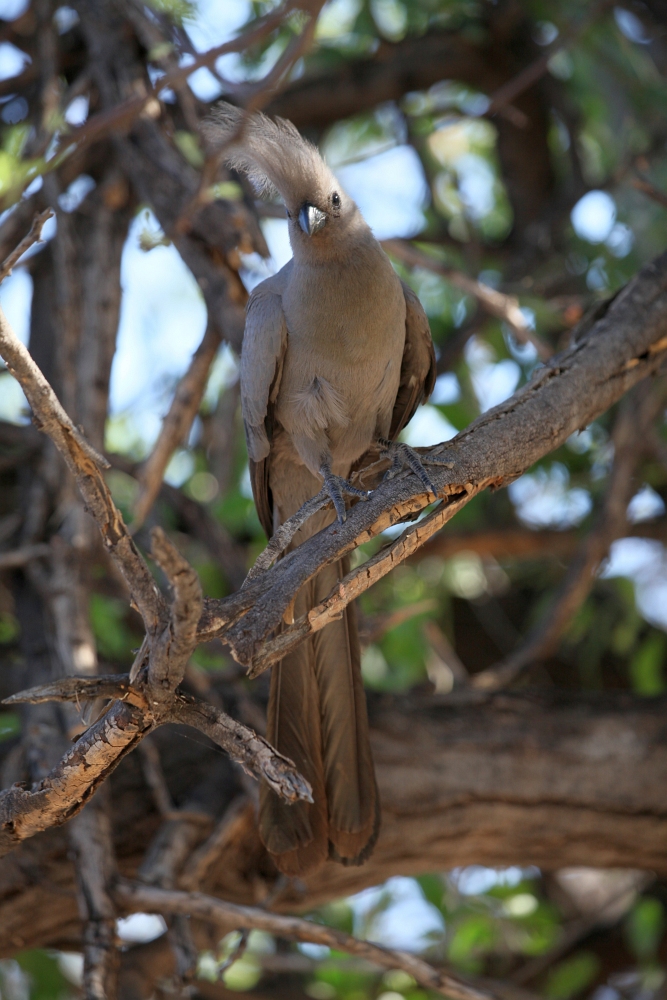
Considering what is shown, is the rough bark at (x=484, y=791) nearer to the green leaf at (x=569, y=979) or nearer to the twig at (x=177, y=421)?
the green leaf at (x=569, y=979)

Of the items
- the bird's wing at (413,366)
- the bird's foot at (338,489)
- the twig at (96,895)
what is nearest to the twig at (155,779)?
the twig at (96,895)

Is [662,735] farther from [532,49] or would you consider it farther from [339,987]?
[532,49]

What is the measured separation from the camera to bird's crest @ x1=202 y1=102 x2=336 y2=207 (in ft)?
9.91

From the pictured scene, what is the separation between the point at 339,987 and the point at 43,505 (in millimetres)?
2235

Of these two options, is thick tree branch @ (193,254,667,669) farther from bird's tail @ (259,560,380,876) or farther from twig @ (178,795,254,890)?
twig @ (178,795,254,890)

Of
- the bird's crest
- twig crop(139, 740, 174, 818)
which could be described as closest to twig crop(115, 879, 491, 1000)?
twig crop(139, 740, 174, 818)

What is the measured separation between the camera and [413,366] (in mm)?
3379

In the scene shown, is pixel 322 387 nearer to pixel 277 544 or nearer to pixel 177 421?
pixel 177 421

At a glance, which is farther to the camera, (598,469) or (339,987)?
(598,469)

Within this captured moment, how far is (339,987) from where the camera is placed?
11.4ft

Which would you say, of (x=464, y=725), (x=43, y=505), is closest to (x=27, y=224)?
(x=43, y=505)

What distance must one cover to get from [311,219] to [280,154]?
0.25 meters

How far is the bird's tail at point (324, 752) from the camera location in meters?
2.56

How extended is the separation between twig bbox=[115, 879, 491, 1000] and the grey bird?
236 mm
